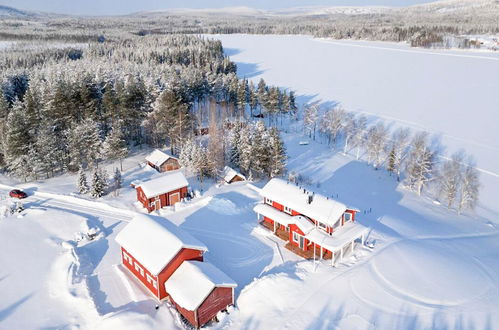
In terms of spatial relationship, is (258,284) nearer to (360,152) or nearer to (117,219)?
(117,219)

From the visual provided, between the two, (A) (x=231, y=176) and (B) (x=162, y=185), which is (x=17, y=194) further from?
(A) (x=231, y=176)

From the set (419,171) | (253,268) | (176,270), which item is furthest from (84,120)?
(419,171)

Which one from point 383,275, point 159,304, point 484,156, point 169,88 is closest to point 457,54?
point 484,156

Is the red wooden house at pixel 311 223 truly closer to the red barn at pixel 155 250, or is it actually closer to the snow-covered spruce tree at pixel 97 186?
the red barn at pixel 155 250

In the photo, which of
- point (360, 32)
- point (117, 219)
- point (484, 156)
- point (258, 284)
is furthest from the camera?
point (360, 32)

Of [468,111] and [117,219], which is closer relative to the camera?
[117,219]
